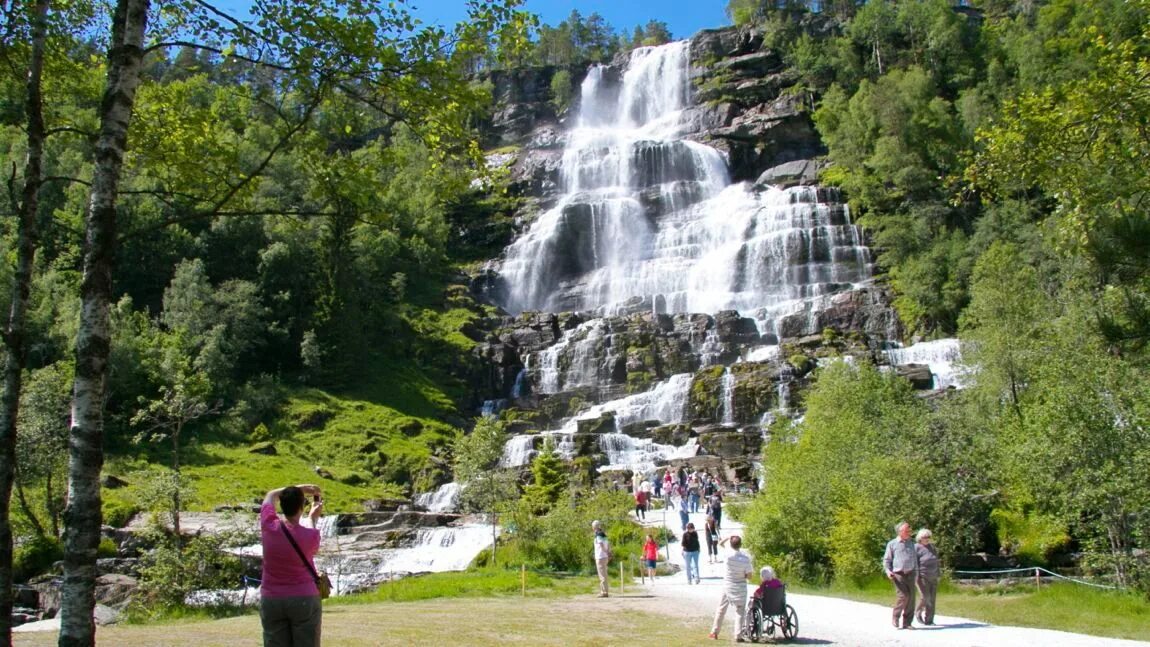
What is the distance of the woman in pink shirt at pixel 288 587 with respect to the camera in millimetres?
5812

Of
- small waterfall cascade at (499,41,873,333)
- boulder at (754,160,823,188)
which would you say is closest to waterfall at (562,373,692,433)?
small waterfall cascade at (499,41,873,333)

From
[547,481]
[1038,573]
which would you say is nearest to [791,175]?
[547,481]

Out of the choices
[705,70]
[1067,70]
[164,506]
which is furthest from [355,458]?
[705,70]

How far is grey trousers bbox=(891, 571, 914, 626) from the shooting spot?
12836 mm

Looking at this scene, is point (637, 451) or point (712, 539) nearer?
point (712, 539)

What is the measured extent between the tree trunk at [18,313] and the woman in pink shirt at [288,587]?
2724 mm

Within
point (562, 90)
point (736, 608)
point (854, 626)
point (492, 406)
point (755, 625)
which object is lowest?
point (854, 626)

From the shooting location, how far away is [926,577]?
13.2 metres

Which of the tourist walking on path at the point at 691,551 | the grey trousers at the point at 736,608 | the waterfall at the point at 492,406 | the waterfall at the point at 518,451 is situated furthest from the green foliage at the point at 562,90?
the grey trousers at the point at 736,608

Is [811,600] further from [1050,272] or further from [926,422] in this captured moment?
[1050,272]

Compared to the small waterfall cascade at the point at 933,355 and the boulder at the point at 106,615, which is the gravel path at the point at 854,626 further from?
the small waterfall cascade at the point at 933,355

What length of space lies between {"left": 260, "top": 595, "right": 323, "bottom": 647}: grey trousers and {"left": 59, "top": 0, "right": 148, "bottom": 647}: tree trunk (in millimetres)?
1219

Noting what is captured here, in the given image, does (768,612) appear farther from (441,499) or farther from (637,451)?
(441,499)

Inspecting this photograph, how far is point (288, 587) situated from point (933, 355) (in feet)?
152
